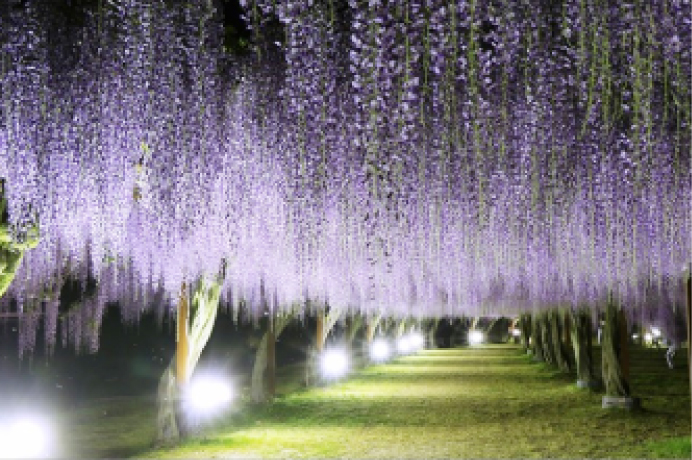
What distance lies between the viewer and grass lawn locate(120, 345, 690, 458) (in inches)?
397

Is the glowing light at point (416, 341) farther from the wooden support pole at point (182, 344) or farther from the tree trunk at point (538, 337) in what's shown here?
the wooden support pole at point (182, 344)

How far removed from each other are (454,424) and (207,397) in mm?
3872

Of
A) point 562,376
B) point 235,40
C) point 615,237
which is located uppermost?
point 235,40

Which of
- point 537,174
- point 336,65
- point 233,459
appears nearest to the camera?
point 336,65

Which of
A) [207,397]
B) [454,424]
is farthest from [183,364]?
[454,424]

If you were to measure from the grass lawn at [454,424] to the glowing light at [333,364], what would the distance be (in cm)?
83

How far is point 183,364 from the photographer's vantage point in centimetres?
1111

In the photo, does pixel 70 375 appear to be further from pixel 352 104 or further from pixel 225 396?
pixel 352 104

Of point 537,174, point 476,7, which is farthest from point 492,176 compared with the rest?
point 476,7

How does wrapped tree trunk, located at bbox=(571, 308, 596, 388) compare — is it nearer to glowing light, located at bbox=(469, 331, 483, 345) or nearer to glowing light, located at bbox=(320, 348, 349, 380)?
glowing light, located at bbox=(320, 348, 349, 380)

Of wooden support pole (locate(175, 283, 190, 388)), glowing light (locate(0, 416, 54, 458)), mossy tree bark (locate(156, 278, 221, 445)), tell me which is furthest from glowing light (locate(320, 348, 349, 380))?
glowing light (locate(0, 416, 54, 458))

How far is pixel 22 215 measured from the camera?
22.6ft

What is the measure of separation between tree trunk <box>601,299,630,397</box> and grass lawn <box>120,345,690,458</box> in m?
0.55

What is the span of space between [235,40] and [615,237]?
6032 millimetres
